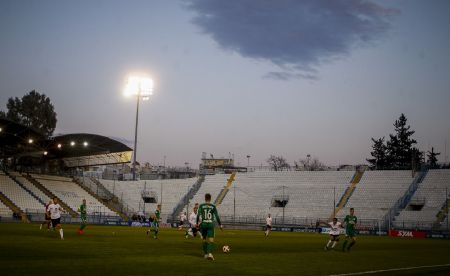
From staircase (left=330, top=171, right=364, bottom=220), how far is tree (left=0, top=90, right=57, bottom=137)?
55615 mm

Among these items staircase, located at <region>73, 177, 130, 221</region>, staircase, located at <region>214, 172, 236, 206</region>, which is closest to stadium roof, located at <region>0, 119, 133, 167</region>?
staircase, located at <region>73, 177, 130, 221</region>

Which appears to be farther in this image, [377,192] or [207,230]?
[377,192]

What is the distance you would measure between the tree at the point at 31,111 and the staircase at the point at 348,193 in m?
55.6

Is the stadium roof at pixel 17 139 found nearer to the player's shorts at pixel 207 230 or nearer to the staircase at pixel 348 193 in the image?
the staircase at pixel 348 193

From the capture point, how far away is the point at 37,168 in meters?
82.2

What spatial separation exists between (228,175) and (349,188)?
2236 centimetres

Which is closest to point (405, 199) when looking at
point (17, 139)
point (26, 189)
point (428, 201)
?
point (428, 201)

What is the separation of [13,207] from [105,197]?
69.5 ft

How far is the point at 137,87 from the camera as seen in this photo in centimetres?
7762

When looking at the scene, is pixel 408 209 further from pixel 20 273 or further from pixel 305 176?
pixel 20 273

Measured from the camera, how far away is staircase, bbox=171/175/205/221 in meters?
81.1

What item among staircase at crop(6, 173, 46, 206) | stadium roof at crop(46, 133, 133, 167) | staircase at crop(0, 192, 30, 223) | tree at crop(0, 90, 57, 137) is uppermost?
tree at crop(0, 90, 57, 137)

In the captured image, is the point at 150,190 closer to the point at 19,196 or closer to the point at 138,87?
the point at 138,87

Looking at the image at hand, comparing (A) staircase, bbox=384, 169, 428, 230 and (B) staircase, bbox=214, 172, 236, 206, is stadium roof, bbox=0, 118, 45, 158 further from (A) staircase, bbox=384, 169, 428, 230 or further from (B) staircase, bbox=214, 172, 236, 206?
(A) staircase, bbox=384, 169, 428, 230
